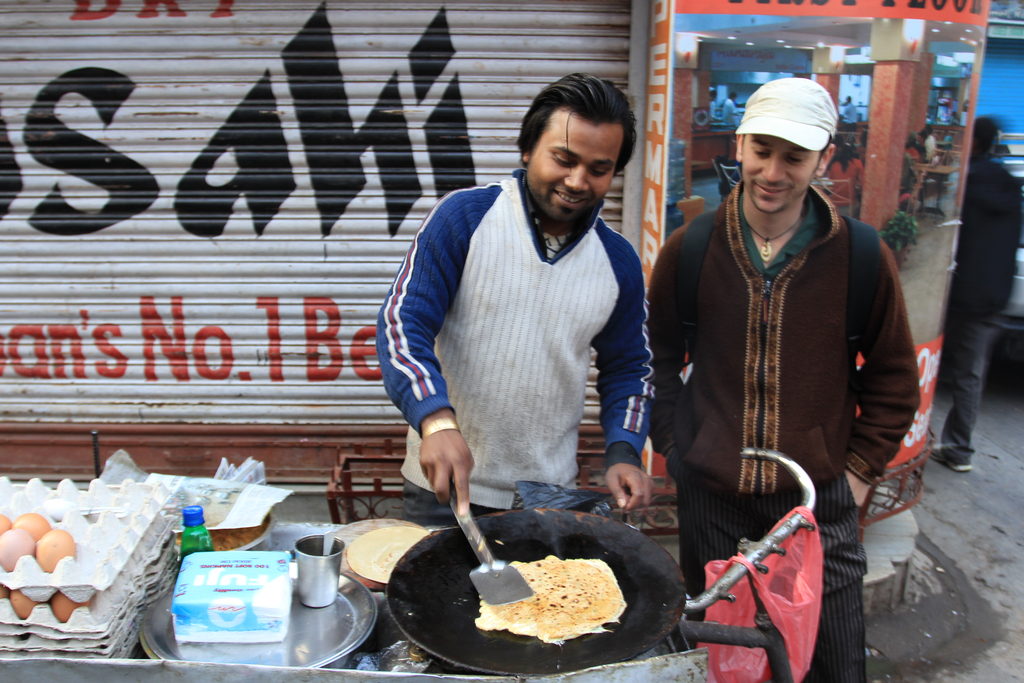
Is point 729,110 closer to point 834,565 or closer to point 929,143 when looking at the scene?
point 929,143

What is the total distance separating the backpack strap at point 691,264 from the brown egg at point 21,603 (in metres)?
1.91

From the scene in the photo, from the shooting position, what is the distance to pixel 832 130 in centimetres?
221

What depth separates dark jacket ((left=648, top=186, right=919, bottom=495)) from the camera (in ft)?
7.66

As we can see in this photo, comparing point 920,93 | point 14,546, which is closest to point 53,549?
point 14,546

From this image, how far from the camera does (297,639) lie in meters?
1.80

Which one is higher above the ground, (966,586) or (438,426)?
(438,426)

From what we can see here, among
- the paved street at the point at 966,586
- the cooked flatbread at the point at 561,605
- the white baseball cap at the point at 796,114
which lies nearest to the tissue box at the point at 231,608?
the cooked flatbread at the point at 561,605

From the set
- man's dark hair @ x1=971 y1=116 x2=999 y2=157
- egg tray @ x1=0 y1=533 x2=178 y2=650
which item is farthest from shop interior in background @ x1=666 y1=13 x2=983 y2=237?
egg tray @ x1=0 y1=533 x2=178 y2=650

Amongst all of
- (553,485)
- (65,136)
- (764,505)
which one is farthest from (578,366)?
(65,136)

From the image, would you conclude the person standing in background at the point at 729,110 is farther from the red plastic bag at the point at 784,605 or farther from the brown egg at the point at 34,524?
the brown egg at the point at 34,524

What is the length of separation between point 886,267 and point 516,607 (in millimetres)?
1429

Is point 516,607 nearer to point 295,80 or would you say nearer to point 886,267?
point 886,267

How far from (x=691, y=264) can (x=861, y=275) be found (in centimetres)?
49

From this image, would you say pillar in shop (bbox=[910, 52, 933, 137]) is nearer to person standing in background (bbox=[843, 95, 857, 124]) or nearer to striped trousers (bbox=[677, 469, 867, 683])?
person standing in background (bbox=[843, 95, 857, 124])
